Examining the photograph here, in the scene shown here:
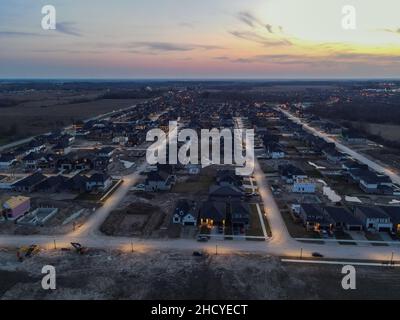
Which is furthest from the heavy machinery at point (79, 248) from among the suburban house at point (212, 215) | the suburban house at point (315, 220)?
the suburban house at point (315, 220)

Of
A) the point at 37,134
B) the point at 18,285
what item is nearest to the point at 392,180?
the point at 18,285

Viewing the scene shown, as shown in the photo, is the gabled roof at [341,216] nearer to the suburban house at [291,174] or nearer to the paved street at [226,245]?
the paved street at [226,245]

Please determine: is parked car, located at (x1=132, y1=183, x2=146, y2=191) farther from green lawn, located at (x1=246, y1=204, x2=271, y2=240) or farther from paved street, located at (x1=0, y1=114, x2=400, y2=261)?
green lawn, located at (x1=246, y1=204, x2=271, y2=240)

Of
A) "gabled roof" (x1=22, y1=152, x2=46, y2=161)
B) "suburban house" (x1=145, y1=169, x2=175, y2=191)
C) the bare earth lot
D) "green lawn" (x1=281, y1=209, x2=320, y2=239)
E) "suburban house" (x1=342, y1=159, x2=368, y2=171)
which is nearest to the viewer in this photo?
the bare earth lot

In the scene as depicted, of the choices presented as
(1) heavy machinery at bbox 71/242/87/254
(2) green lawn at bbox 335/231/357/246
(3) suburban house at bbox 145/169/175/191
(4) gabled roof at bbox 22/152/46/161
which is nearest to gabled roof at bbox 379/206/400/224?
(2) green lawn at bbox 335/231/357/246

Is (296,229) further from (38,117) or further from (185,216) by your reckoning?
(38,117)

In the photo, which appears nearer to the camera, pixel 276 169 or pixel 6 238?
pixel 6 238

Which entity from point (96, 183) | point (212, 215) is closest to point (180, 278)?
point (212, 215)
